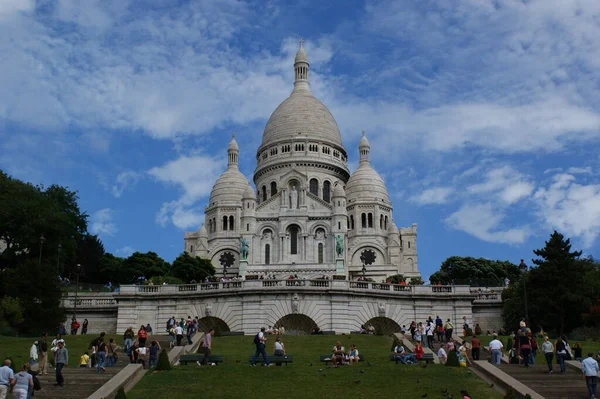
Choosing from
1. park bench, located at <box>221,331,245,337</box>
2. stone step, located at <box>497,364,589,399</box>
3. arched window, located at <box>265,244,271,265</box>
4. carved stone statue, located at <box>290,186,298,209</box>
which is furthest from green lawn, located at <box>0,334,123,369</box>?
carved stone statue, located at <box>290,186,298,209</box>

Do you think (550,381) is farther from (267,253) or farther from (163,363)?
(267,253)

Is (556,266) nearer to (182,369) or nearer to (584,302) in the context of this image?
(584,302)

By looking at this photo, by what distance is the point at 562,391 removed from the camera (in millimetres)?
26031

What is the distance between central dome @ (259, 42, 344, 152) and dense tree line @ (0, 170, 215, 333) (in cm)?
2839

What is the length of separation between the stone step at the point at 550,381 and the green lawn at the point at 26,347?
1706 cm

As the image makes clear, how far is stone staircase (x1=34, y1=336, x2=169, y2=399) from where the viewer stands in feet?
84.4

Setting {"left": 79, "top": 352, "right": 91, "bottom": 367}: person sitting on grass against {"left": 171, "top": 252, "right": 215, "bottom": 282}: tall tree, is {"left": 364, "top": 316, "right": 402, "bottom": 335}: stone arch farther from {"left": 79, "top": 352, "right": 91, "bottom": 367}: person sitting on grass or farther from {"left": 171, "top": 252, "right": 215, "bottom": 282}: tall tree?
{"left": 171, "top": 252, "right": 215, "bottom": 282}: tall tree

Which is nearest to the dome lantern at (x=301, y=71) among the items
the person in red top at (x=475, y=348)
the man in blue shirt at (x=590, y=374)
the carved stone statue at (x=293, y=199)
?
the carved stone statue at (x=293, y=199)

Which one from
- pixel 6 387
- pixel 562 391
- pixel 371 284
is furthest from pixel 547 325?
pixel 6 387

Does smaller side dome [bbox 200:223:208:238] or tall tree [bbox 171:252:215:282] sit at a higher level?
smaller side dome [bbox 200:223:208:238]

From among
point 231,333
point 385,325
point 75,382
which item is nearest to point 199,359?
point 75,382

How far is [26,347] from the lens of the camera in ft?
124

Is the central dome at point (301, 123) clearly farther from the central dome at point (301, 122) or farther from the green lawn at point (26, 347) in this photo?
the green lawn at point (26, 347)

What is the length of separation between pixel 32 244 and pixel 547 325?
3634cm
